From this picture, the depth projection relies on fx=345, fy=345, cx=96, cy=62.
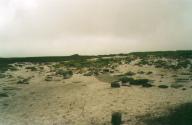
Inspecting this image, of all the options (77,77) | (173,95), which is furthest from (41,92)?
(173,95)

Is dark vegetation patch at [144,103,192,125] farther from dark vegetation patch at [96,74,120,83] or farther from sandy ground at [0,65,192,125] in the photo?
dark vegetation patch at [96,74,120,83]

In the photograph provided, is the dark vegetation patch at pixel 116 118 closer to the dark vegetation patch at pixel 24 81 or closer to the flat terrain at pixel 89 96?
the flat terrain at pixel 89 96

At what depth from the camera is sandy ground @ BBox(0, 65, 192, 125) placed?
97.0 feet

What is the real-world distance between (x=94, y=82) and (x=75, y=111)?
15577mm

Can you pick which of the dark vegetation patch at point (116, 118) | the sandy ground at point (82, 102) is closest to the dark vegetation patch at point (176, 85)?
the sandy ground at point (82, 102)

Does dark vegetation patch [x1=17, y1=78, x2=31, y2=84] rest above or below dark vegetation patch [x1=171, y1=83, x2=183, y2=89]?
above

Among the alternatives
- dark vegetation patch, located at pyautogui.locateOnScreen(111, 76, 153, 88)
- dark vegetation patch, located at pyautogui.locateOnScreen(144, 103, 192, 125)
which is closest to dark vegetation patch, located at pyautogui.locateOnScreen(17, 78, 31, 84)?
dark vegetation patch, located at pyautogui.locateOnScreen(111, 76, 153, 88)

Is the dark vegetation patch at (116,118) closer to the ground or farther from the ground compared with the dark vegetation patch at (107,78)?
closer to the ground

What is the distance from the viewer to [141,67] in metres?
58.9

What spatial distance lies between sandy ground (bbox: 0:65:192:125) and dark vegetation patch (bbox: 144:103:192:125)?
3.39ft

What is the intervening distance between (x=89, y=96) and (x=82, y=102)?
2.71 m

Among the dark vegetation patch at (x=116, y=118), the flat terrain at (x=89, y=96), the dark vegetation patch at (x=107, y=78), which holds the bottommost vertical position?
the dark vegetation patch at (x=116, y=118)

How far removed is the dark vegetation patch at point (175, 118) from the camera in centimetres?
2651

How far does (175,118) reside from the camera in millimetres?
27578
